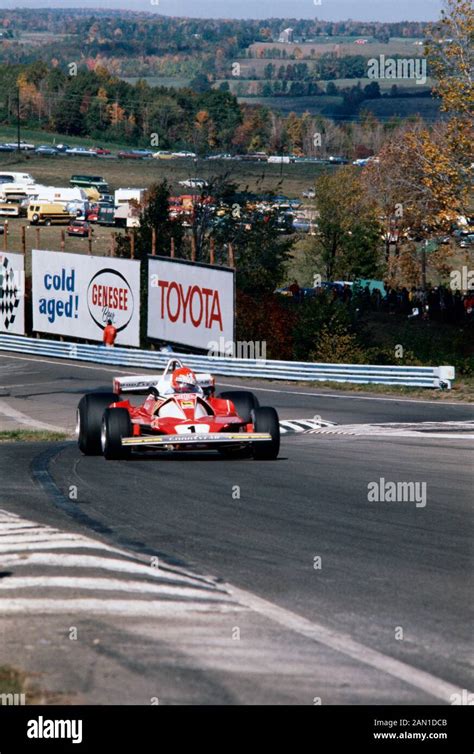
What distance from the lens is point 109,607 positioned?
7.72m

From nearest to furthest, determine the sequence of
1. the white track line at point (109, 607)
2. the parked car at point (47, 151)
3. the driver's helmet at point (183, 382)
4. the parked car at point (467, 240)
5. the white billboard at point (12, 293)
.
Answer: the white track line at point (109, 607)
the driver's helmet at point (183, 382)
the white billboard at point (12, 293)
the parked car at point (467, 240)
the parked car at point (47, 151)

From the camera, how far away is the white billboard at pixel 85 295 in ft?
143

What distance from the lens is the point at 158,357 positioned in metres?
39.9

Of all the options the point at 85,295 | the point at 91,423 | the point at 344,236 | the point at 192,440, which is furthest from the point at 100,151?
the point at 192,440

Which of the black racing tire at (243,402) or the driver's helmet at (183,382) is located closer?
the driver's helmet at (183,382)

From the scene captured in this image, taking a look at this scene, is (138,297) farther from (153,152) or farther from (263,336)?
(153,152)

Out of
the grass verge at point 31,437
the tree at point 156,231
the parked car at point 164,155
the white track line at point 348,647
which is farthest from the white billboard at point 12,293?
the parked car at point 164,155

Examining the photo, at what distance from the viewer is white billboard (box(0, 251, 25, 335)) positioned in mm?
47844

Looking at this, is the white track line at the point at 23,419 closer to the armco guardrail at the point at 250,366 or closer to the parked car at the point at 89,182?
the armco guardrail at the point at 250,366

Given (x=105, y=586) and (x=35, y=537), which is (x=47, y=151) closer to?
(x=35, y=537)

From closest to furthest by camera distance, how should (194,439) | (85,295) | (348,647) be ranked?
(348,647) < (194,439) < (85,295)

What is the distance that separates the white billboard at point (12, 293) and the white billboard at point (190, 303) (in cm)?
732

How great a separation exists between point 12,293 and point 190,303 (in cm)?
1014

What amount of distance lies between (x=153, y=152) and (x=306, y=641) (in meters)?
152
